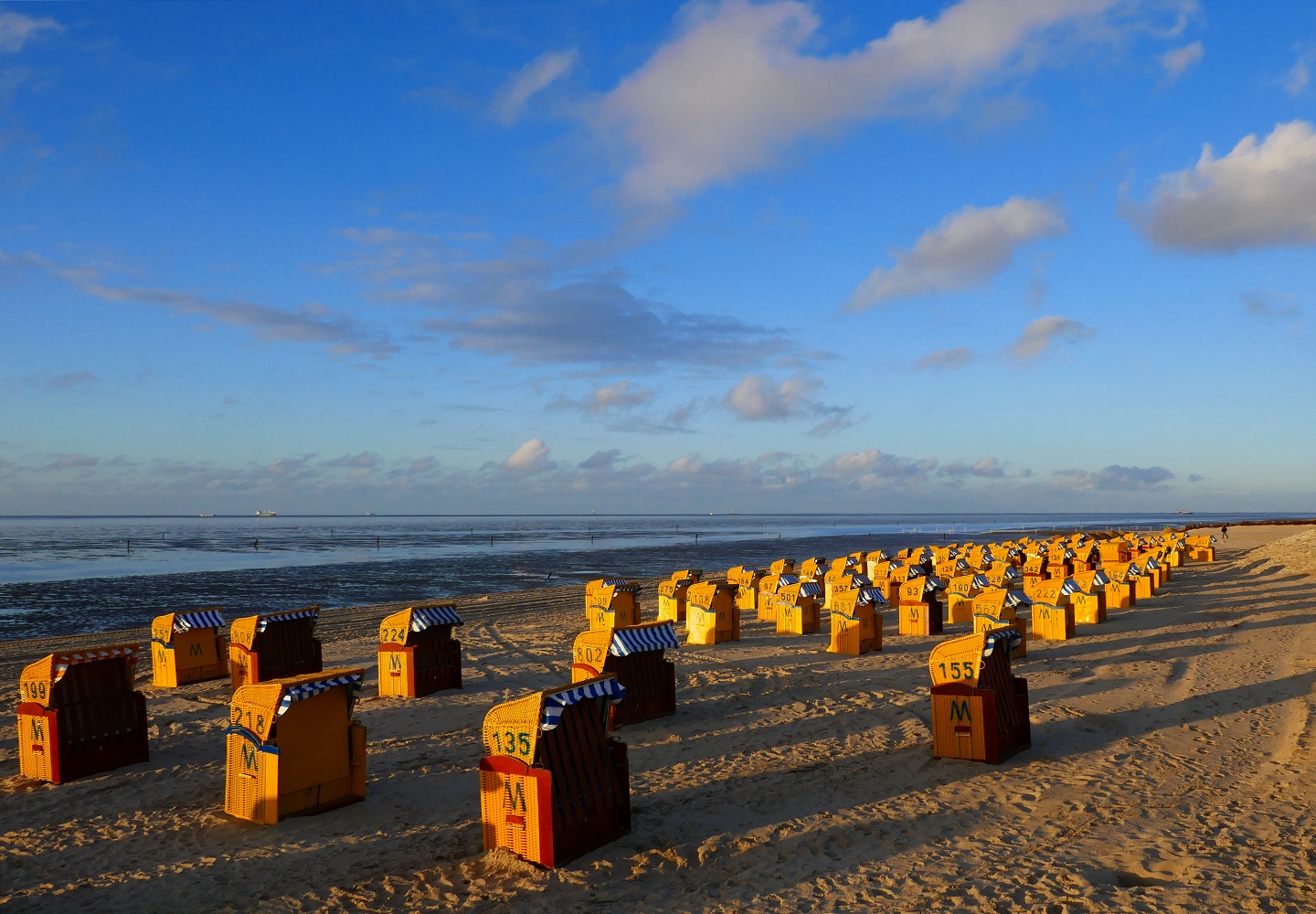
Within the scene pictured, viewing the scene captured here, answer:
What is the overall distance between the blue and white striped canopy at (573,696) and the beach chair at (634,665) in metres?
3.69

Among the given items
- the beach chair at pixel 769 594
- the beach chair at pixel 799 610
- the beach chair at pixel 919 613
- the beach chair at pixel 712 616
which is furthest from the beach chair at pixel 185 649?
the beach chair at pixel 919 613

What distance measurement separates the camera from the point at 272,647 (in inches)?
603

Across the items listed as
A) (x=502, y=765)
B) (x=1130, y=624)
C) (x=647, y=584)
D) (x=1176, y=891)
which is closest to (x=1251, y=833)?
(x=1176, y=891)

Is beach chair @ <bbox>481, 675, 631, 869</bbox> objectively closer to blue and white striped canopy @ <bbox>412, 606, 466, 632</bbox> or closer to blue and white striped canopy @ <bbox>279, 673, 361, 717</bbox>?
blue and white striped canopy @ <bbox>279, 673, 361, 717</bbox>

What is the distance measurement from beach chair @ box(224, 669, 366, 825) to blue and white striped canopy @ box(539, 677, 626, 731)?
2561mm

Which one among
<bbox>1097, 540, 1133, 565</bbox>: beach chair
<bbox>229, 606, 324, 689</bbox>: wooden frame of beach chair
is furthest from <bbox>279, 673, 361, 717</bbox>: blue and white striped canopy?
<bbox>1097, 540, 1133, 565</bbox>: beach chair

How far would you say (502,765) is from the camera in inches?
287

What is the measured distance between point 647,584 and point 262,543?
58358 mm

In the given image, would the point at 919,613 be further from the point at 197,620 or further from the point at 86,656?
the point at 86,656

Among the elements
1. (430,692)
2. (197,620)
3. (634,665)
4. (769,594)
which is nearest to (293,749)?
(634,665)

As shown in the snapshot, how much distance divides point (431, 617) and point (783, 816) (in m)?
7.88

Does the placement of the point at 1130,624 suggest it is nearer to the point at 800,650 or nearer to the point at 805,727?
the point at 800,650

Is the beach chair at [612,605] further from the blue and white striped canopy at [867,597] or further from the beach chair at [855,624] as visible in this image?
the blue and white striped canopy at [867,597]

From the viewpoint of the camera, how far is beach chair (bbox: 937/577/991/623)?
22328mm
